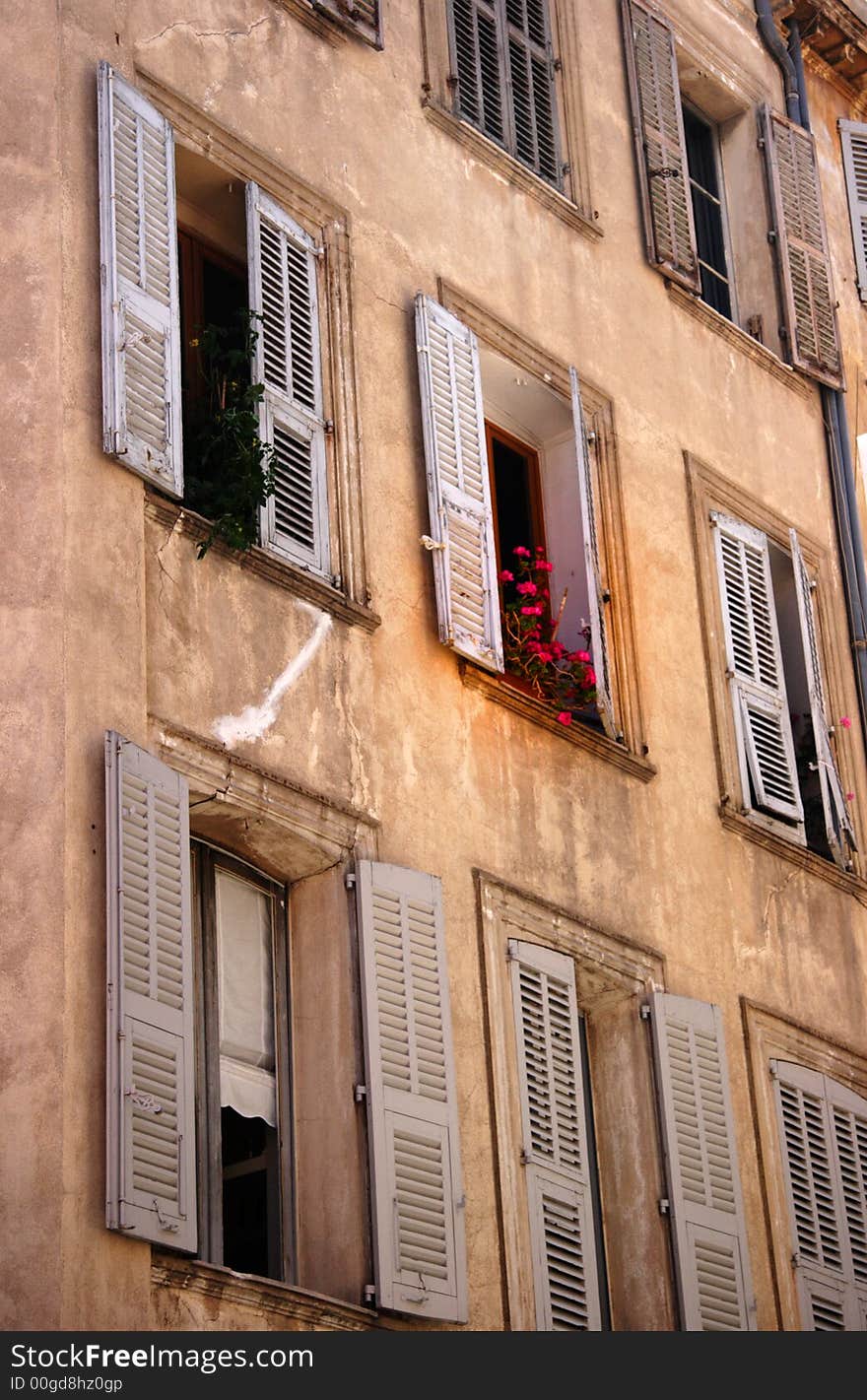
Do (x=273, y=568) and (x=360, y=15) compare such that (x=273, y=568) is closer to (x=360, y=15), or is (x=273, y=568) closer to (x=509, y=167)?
(x=360, y=15)

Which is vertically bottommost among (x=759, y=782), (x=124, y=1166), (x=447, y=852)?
(x=124, y=1166)

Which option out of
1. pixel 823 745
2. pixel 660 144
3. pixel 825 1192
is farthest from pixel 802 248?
pixel 825 1192

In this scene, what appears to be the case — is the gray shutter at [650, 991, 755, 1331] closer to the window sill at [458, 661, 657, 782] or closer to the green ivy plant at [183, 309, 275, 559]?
the window sill at [458, 661, 657, 782]

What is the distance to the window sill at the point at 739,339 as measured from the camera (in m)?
16.1

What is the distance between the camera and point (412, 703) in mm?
12609

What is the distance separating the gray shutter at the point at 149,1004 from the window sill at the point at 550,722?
2428 mm

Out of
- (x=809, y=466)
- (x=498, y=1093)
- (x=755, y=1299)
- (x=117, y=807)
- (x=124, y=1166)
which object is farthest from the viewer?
(x=809, y=466)

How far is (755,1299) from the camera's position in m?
13.1

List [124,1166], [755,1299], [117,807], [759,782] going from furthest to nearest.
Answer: [759,782], [755,1299], [117,807], [124,1166]

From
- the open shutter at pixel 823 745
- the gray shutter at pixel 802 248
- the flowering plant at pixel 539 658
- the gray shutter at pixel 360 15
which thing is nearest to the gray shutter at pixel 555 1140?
the flowering plant at pixel 539 658

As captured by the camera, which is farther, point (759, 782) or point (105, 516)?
point (759, 782)
